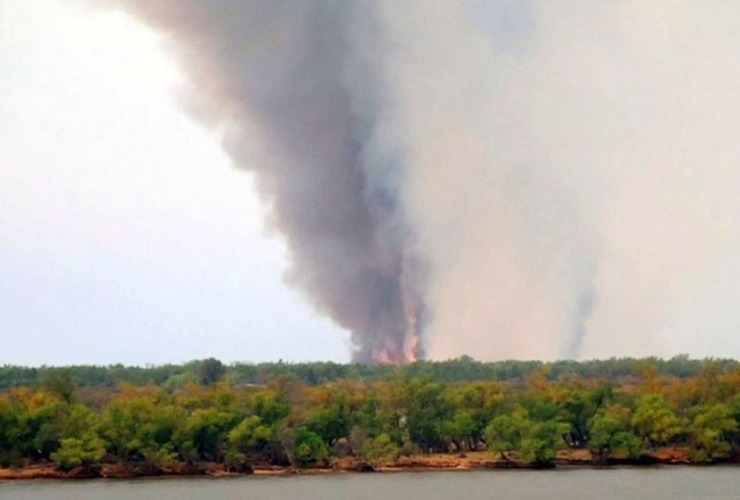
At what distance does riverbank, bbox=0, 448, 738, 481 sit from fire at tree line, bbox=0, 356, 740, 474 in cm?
11

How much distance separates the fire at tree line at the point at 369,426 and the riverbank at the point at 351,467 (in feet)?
0.36

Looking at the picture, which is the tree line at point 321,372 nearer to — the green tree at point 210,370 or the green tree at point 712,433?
the green tree at point 210,370

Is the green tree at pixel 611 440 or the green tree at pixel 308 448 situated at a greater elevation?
the green tree at pixel 611 440

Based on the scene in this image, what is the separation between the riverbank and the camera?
140ft

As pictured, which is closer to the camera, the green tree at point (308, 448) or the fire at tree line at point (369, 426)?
the fire at tree line at point (369, 426)

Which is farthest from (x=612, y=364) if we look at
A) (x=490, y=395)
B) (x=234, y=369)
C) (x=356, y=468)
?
(x=356, y=468)

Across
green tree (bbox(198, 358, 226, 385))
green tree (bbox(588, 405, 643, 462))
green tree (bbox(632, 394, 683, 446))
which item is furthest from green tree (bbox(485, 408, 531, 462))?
green tree (bbox(198, 358, 226, 385))

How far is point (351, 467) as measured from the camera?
43.9 metres

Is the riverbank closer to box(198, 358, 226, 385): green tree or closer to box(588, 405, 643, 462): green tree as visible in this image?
box(588, 405, 643, 462): green tree

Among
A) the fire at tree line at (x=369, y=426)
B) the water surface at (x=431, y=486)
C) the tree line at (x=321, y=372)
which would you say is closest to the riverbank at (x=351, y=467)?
the fire at tree line at (x=369, y=426)

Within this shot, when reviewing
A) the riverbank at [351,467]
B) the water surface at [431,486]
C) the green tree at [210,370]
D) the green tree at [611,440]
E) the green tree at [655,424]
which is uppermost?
the green tree at [210,370]

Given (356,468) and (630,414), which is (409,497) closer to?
(356,468)

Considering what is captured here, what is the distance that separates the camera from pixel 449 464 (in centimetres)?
4491

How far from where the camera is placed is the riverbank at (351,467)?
140 ft
